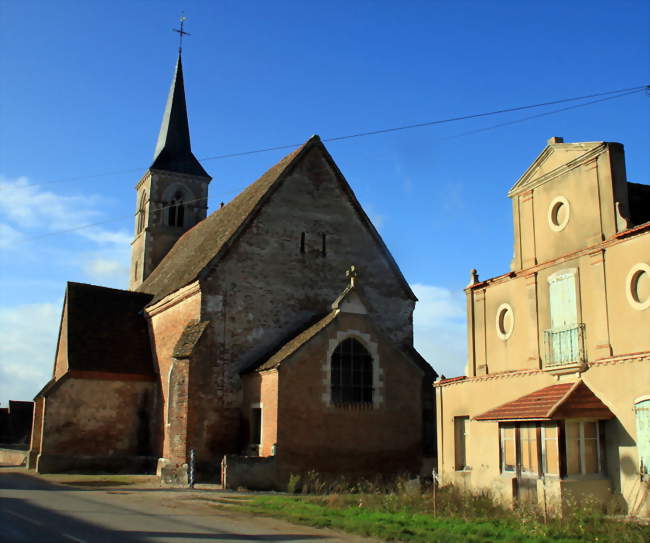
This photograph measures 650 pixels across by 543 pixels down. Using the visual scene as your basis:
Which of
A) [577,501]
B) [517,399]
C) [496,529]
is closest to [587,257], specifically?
[517,399]

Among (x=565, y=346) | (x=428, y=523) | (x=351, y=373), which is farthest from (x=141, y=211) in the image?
(x=428, y=523)

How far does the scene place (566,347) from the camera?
638 inches

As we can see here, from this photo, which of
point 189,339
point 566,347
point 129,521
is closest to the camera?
point 129,521

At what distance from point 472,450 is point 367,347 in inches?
247

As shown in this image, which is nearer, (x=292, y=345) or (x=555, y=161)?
(x=555, y=161)

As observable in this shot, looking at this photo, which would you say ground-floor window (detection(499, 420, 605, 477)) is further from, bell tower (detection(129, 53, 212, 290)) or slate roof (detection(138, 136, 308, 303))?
bell tower (detection(129, 53, 212, 290))

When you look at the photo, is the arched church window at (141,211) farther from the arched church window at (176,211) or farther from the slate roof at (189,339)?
the slate roof at (189,339)

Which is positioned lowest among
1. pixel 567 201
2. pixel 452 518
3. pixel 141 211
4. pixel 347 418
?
pixel 452 518

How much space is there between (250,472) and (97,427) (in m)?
8.53

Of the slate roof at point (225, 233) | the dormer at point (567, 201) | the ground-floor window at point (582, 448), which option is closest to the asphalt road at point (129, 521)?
the ground-floor window at point (582, 448)

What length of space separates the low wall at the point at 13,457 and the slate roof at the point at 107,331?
6791mm

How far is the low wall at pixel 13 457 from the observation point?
31.9 meters

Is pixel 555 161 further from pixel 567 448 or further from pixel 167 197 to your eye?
pixel 167 197

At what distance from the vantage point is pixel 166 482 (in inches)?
861
